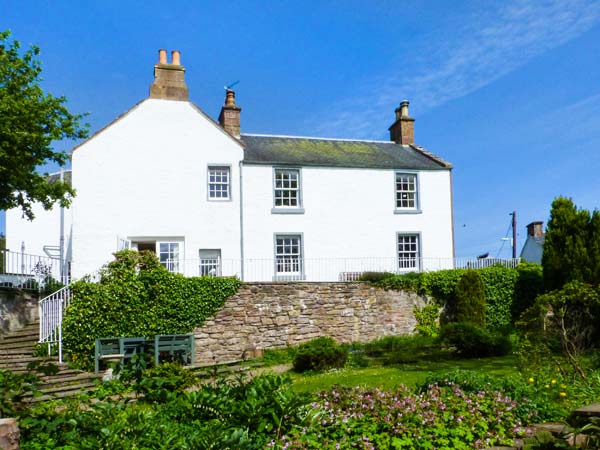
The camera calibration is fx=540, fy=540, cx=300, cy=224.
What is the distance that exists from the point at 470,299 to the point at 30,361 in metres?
15.0

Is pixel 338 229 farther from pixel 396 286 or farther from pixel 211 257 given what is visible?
pixel 211 257

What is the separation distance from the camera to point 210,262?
21.6m

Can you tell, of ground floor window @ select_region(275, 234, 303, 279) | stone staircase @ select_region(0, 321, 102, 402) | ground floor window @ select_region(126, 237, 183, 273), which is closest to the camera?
stone staircase @ select_region(0, 321, 102, 402)

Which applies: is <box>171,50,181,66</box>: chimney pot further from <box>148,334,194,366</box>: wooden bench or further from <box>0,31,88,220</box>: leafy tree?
<box>148,334,194,366</box>: wooden bench

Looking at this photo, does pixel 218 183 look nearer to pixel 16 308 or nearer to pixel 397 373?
pixel 16 308

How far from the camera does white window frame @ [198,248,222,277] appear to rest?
21161 mm

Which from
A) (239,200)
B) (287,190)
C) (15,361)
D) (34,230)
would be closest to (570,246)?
(287,190)

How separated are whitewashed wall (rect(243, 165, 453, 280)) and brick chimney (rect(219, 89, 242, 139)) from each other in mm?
2626

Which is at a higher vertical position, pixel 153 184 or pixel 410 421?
pixel 153 184

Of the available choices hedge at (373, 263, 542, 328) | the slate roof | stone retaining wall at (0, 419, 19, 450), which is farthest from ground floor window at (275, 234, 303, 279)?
stone retaining wall at (0, 419, 19, 450)

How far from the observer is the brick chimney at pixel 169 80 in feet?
71.1

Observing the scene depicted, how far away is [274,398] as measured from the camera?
5676 millimetres

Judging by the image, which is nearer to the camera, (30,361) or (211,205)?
(30,361)

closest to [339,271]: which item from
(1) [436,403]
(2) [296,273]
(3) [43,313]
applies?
(2) [296,273]
